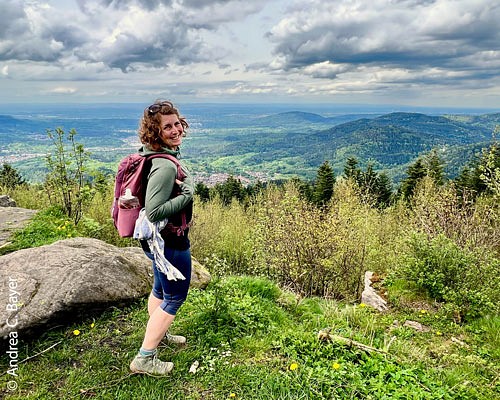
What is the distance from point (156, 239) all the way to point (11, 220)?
662cm

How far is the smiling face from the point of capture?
9.50ft

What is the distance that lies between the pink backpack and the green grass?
147cm

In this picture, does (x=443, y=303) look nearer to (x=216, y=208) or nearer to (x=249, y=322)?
(x=249, y=322)

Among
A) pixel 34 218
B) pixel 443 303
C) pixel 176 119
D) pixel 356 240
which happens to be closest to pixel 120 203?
pixel 176 119

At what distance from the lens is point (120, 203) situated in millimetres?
2918

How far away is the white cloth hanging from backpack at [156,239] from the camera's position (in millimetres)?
2869

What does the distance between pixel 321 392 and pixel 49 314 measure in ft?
9.83

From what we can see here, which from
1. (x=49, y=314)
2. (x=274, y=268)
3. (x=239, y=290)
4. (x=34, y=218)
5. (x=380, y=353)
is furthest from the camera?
(x=274, y=268)

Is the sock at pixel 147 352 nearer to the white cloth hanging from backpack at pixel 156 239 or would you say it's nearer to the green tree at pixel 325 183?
the white cloth hanging from backpack at pixel 156 239

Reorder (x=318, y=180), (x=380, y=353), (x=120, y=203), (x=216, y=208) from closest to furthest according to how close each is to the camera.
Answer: (x=120, y=203) → (x=380, y=353) → (x=216, y=208) → (x=318, y=180)

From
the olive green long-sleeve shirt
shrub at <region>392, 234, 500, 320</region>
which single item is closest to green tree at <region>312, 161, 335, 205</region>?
shrub at <region>392, 234, 500, 320</region>

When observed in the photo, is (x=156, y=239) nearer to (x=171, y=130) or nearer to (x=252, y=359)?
(x=171, y=130)

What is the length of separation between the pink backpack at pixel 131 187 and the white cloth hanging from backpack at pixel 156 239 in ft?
0.26

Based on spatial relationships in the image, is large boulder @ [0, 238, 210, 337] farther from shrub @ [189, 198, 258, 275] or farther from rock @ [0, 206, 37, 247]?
shrub @ [189, 198, 258, 275]
